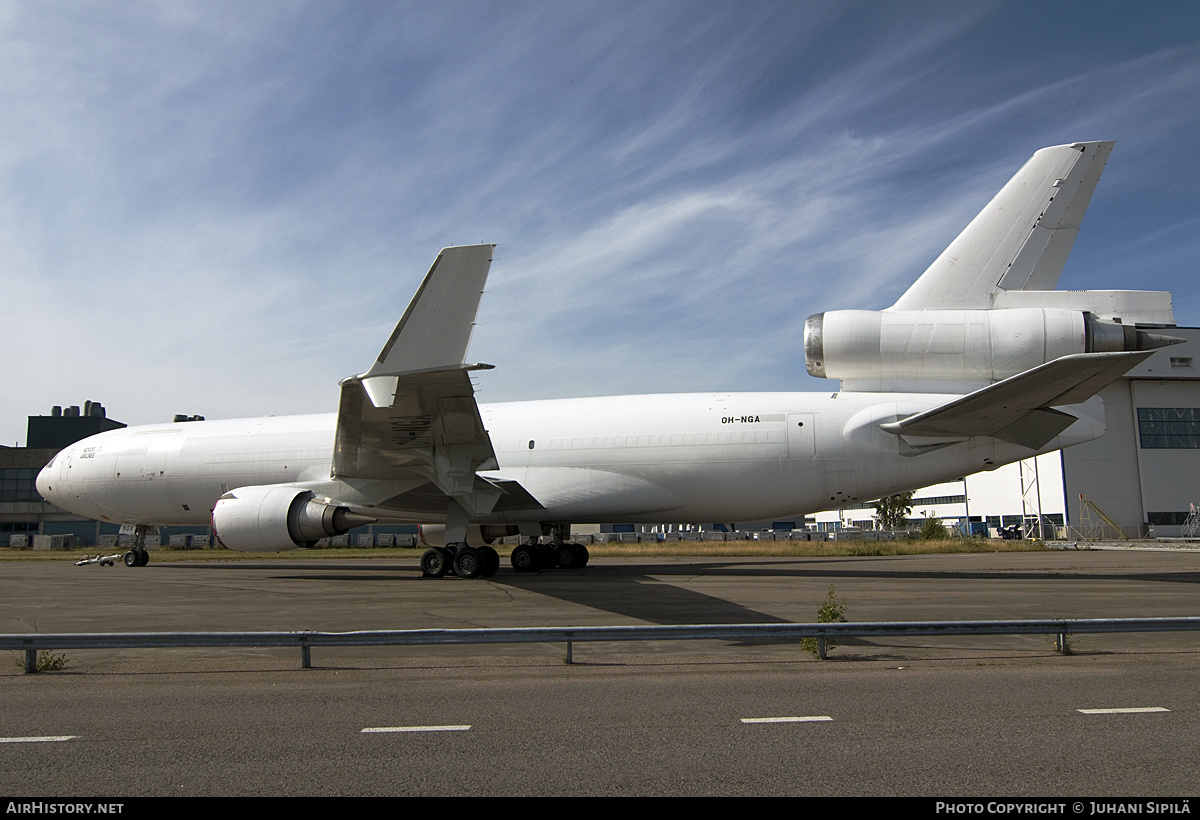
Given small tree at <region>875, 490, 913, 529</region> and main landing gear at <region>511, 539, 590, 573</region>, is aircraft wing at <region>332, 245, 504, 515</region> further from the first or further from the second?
small tree at <region>875, 490, 913, 529</region>

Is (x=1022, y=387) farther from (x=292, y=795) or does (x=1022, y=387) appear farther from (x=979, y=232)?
(x=292, y=795)

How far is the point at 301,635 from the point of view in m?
7.04

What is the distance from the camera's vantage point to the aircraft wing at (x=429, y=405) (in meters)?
10.6

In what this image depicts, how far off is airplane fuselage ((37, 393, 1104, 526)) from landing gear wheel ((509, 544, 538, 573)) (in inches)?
38.1

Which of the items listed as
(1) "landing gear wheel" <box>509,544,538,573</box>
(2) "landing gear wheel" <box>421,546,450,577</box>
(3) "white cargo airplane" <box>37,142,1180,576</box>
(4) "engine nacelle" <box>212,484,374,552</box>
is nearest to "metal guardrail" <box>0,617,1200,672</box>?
(3) "white cargo airplane" <box>37,142,1180,576</box>

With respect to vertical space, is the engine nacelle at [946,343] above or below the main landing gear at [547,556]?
above

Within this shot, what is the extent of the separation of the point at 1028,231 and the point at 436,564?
14.4m

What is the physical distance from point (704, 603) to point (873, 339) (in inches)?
293

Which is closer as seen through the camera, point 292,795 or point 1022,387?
point 292,795

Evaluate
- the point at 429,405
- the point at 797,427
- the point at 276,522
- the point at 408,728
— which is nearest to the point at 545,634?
the point at 408,728

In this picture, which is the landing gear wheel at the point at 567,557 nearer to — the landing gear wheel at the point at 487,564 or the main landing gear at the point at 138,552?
the landing gear wheel at the point at 487,564

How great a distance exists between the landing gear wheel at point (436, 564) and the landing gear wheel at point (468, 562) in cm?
62

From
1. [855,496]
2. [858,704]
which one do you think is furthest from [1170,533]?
[858,704]

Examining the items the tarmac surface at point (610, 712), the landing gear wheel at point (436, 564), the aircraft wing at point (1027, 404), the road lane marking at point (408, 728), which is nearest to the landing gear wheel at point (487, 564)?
the landing gear wheel at point (436, 564)
